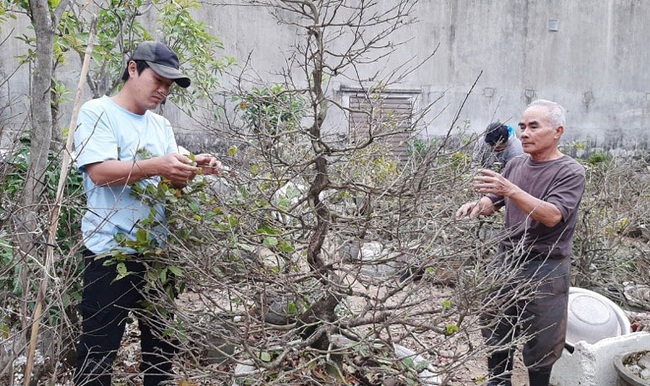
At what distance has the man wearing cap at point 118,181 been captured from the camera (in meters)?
2.21

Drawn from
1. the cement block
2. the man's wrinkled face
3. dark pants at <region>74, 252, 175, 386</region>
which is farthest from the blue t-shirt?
the cement block

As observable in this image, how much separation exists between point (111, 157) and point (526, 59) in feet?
38.4

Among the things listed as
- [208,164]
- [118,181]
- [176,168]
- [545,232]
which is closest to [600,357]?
[545,232]

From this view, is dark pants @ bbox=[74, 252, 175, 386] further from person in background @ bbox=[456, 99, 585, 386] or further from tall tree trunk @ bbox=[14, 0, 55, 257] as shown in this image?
person in background @ bbox=[456, 99, 585, 386]

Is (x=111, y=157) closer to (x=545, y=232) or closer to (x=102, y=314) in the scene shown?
(x=102, y=314)

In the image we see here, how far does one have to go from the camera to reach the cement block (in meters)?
3.39

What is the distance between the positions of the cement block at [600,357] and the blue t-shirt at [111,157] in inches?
106

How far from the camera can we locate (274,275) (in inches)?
87.4

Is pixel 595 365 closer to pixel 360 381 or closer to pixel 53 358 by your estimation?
pixel 360 381

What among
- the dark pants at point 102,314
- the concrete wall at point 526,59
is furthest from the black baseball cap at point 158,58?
the concrete wall at point 526,59

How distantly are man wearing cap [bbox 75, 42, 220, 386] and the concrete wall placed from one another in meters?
8.81

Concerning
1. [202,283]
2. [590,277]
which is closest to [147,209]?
[202,283]

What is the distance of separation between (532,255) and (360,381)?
4.00ft

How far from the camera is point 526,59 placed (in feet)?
40.1
